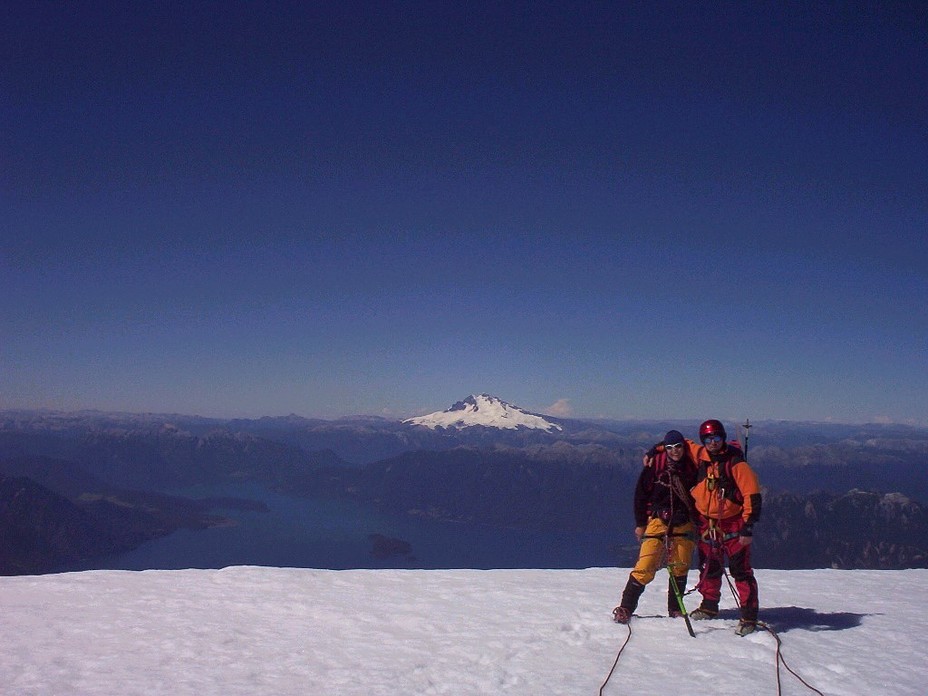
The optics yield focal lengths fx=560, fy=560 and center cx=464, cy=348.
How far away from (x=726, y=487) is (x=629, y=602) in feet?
6.97

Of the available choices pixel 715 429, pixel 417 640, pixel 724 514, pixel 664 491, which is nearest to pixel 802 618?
pixel 724 514

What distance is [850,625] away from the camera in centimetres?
813

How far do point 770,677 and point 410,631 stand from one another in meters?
4.41

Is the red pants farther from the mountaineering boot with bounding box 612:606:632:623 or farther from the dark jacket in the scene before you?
the mountaineering boot with bounding box 612:606:632:623

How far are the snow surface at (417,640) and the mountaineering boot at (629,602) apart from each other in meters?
0.18

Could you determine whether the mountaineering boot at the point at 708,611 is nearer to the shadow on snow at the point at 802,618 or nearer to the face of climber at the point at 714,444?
the shadow on snow at the point at 802,618

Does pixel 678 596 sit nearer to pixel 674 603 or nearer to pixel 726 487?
pixel 674 603

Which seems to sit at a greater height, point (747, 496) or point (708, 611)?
point (747, 496)

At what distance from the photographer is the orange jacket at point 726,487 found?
739cm

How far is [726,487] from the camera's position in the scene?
768 centimetres

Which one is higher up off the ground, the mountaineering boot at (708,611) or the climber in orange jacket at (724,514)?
the climber in orange jacket at (724,514)

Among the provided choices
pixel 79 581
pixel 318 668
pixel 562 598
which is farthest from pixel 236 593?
pixel 562 598

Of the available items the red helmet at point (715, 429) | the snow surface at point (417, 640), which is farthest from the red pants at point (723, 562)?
the red helmet at point (715, 429)

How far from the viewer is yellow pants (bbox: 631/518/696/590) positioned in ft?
25.6
